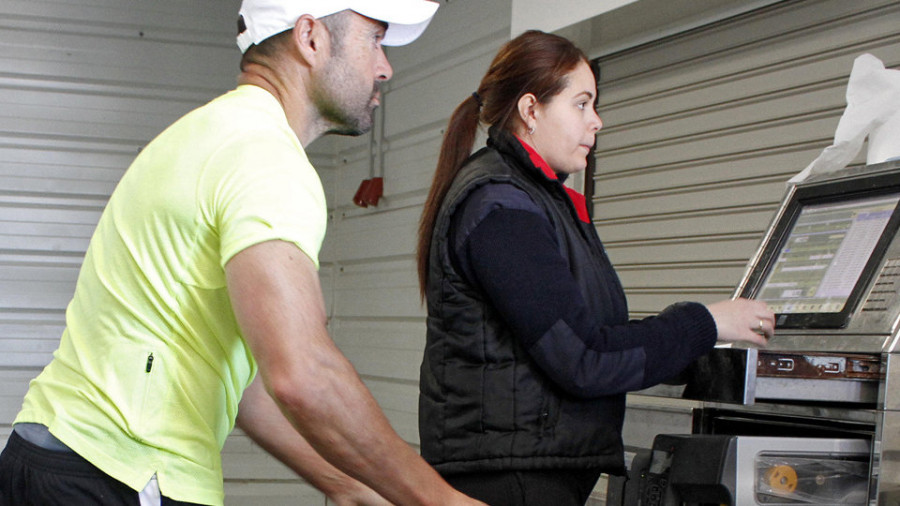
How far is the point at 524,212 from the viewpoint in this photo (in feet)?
6.95

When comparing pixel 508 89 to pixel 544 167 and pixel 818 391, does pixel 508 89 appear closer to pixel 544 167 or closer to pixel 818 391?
pixel 544 167

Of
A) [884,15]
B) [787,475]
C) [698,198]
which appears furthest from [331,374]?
[698,198]

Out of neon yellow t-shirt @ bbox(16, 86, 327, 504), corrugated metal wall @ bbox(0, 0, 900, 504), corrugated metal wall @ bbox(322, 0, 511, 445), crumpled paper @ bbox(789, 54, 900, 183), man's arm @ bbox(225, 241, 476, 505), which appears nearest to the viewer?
man's arm @ bbox(225, 241, 476, 505)

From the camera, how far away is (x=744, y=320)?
2.21 meters

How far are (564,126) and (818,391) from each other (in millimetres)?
829

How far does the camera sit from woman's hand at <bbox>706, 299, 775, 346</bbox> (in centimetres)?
218

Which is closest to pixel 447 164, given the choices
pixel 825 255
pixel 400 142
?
pixel 825 255

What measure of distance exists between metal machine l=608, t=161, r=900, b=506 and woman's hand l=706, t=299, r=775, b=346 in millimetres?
44

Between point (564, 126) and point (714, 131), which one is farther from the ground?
point (714, 131)

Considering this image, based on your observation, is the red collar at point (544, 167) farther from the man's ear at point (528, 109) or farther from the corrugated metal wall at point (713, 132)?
the corrugated metal wall at point (713, 132)

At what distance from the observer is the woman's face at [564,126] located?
2.40m

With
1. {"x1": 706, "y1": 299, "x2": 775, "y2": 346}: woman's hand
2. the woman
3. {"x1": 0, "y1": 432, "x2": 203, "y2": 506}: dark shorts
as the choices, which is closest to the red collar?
the woman

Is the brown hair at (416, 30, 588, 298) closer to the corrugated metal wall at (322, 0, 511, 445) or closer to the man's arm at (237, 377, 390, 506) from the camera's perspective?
the man's arm at (237, 377, 390, 506)

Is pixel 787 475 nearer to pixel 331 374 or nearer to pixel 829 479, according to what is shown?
pixel 829 479
